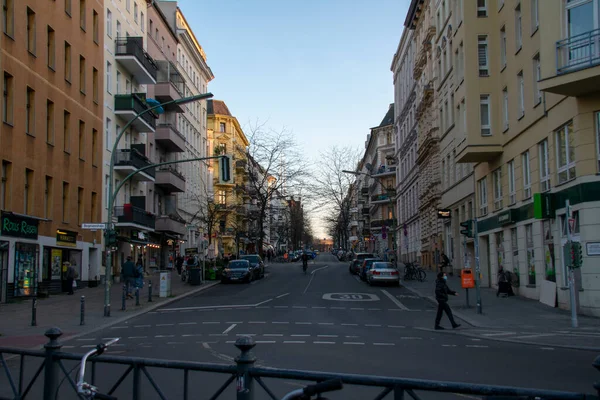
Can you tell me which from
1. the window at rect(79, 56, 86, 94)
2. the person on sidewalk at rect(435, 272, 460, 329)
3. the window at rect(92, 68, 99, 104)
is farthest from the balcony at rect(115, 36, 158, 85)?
the person on sidewalk at rect(435, 272, 460, 329)

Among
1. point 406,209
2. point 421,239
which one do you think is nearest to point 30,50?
point 421,239

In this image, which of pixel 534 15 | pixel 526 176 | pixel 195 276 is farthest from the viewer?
pixel 195 276

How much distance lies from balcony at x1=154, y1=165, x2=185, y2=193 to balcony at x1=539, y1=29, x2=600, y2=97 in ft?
122

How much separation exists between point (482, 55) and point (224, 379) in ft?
97.3

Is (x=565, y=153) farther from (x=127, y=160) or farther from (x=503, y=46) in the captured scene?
(x=127, y=160)

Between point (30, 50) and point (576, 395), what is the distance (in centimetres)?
3144

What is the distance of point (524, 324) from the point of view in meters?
20.2

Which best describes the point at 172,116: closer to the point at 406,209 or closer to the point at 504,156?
the point at 406,209

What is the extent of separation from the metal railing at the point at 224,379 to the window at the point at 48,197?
26.5 metres

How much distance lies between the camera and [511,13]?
28.9m

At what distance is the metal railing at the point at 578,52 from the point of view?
20.5 m

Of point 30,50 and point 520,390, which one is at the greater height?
point 30,50

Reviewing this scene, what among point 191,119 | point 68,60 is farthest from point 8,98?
point 191,119

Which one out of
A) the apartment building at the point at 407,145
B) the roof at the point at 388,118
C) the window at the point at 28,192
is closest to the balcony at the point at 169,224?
the apartment building at the point at 407,145
